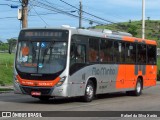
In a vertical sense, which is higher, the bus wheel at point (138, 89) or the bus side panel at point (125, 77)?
the bus side panel at point (125, 77)

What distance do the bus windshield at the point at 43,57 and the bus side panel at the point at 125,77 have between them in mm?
5073

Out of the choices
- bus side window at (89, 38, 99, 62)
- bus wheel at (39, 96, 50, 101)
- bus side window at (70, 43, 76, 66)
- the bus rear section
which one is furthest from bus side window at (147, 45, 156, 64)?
the bus rear section

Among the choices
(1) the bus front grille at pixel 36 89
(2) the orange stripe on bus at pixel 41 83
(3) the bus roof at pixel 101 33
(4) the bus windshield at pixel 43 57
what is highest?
(3) the bus roof at pixel 101 33

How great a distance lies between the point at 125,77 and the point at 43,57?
638 cm

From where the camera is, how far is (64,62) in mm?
17266

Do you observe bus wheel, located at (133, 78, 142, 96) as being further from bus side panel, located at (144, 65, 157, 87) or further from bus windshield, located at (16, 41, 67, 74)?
bus windshield, located at (16, 41, 67, 74)

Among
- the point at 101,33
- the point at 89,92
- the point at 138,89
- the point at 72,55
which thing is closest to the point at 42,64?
the point at 72,55

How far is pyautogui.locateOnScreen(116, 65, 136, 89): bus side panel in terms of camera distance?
21800 millimetres

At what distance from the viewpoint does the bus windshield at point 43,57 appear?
1728 centimetres

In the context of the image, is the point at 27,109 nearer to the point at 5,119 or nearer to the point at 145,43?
the point at 5,119

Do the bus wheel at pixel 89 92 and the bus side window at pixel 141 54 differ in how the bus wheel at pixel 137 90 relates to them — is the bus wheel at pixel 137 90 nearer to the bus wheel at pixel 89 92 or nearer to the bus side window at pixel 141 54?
the bus side window at pixel 141 54

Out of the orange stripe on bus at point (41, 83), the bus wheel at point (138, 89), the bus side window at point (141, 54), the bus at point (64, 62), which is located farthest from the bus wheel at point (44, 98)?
the bus side window at point (141, 54)

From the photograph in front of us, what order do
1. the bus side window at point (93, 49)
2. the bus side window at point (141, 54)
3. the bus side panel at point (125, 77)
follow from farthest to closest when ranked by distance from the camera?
the bus side window at point (141, 54)
the bus side panel at point (125, 77)
the bus side window at point (93, 49)

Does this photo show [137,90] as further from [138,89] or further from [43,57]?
[43,57]
